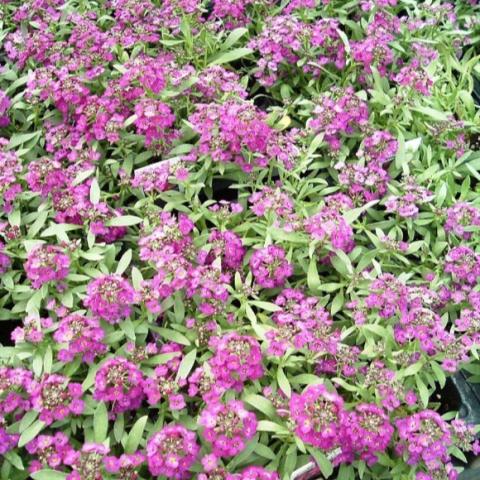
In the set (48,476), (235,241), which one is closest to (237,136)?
(235,241)

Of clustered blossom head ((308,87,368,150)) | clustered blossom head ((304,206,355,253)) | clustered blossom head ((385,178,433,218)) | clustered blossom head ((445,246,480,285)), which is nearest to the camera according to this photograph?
clustered blossom head ((304,206,355,253))

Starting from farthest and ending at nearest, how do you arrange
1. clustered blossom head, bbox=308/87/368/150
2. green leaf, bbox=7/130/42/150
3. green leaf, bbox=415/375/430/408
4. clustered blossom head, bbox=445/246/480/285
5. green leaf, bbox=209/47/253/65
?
green leaf, bbox=209/47/253/65, green leaf, bbox=7/130/42/150, clustered blossom head, bbox=308/87/368/150, clustered blossom head, bbox=445/246/480/285, green leaf, bbox=415/375/430/408

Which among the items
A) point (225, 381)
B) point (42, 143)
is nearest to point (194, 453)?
point (225, 381)

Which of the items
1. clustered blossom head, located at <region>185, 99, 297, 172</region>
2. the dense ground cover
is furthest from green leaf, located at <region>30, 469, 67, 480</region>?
clustered blossom head, located at <region>185, 99, 297, 172</region>

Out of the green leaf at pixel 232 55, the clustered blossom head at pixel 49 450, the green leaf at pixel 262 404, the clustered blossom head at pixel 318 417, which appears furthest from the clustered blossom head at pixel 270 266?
the green leaf at pixel 232 55

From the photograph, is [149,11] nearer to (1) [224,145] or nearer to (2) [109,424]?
(1) [224,145]

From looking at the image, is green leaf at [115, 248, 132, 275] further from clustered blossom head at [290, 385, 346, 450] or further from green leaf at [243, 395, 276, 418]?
clustered blossom head at [290, 385, 346, 450]

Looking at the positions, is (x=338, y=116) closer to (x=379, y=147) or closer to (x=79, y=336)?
(x=379, y=147)
